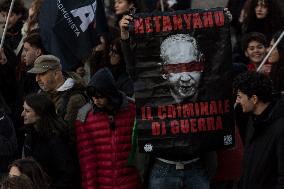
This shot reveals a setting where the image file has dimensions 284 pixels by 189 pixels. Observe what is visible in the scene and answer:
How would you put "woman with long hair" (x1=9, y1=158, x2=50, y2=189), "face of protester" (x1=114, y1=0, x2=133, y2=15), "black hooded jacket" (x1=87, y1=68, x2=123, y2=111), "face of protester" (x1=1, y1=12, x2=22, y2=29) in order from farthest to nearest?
"face of protester" (x1=1, y1=12, x2=22, y2=29)
"face of protester" (x1=114, y1=0, x2=133, y2=15)
"black hooded jacket" (x1=87, y1=68, x2=123, y2=111)
"woman with long hair" (x1=9, y1=158, x2=50, y2=189)

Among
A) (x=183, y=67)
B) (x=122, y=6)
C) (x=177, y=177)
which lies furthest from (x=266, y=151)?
(x=122, y=6)

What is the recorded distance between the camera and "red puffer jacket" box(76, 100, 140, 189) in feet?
24.8

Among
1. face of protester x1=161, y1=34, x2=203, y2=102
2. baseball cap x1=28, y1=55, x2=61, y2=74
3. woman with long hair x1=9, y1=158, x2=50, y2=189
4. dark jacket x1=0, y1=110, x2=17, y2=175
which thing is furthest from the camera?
baseball cap x1=28, y1=55, x2=61, y2=74

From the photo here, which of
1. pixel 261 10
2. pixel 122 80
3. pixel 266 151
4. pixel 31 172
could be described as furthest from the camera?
pixel 261 10

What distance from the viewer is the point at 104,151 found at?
24.9 feet

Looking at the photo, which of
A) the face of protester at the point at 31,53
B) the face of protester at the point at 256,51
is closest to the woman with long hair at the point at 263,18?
the face of protester at the point at 256,51

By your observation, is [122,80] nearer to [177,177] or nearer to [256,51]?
[256,51]

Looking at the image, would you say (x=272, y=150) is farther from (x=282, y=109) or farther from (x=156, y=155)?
(x=156, y=155)

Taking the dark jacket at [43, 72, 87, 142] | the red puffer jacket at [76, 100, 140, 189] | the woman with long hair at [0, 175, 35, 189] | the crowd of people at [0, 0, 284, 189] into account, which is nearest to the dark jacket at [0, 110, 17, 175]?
the crowd of people at [0, 0, 284, 189]

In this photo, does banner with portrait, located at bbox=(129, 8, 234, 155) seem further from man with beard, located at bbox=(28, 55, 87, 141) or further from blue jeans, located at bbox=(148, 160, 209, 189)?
man with beard, located at bbox=(28, 55, 87, 141)

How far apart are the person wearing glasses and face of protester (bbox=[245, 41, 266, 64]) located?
2.31 m

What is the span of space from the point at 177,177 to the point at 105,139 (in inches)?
25.6

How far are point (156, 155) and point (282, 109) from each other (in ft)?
3.23

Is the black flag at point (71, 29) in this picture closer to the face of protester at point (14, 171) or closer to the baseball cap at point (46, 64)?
the baseball cap at point (46, 64)
